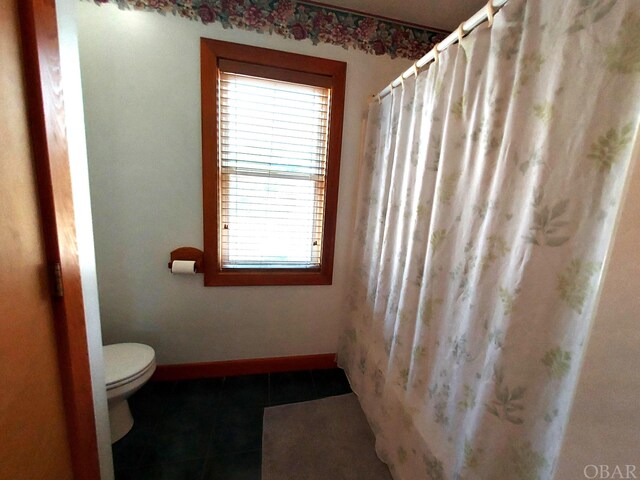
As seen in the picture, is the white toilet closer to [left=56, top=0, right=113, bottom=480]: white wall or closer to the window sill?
[left=56, top=0, right=113, bottom=480]: white wall

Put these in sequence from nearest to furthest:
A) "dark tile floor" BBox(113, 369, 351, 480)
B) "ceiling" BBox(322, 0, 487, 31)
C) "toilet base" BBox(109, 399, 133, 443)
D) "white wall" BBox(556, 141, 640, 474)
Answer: "white wall" BBox(556, 141, 640, 474) → "dark tile floor" BBox(113, 369, 351, 480) → "toilet base" BBox(109, 399, 133, 443) → "ceiling" BBox(322, 0, 487, 31)

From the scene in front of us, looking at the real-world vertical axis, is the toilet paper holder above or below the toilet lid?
above

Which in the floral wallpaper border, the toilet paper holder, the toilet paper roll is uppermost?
the floral wallpaper border

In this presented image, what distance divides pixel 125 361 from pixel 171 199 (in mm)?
936

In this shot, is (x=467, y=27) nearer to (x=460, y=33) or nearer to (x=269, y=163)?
(x=460, y=33)

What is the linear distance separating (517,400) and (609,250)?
0.43 metres

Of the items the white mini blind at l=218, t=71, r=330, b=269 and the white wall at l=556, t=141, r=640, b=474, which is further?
the white mini blind at l=218, t=71, r=330, b=269

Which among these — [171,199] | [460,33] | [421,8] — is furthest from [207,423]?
[421,8]

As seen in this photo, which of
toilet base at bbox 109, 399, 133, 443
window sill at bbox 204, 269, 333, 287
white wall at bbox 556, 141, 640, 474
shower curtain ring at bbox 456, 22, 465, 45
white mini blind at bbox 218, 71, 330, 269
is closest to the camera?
white wall at bbox 556, 141, 640, 474

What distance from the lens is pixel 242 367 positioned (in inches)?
73.4

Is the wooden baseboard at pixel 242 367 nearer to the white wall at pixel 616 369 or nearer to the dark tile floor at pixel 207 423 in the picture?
A: the dark tile floor at pixel 207 423

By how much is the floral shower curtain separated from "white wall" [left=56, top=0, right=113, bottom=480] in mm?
1149

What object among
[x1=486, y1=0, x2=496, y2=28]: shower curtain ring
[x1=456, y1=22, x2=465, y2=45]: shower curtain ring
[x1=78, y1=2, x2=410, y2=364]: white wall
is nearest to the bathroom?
[x1=78, y1=2, x2=410, y2=364]: white wall

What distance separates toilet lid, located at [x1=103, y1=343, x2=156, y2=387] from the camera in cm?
127
